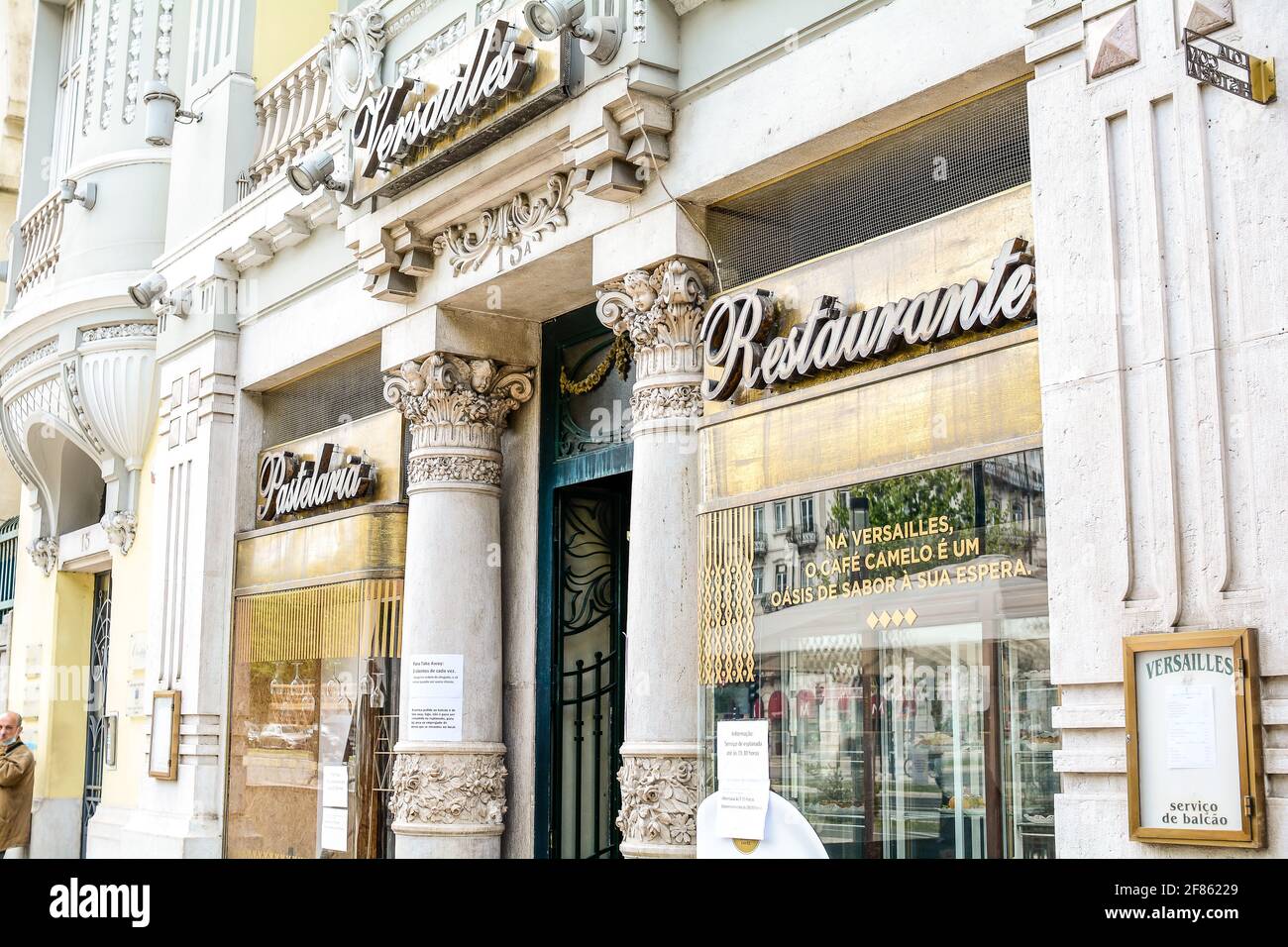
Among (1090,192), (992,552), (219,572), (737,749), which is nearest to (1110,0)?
(1090,192)

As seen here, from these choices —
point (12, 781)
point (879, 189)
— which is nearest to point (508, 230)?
point (879, 189)

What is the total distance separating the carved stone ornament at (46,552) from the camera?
57.9ft

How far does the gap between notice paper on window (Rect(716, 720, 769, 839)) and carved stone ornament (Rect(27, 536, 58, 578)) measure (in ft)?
39.3

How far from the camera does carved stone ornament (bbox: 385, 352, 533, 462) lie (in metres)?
11.0

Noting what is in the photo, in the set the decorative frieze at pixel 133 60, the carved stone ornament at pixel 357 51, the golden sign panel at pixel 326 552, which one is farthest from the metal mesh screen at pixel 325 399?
the decorative frieze at pixel 133 60

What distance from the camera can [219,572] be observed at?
13.5 metres

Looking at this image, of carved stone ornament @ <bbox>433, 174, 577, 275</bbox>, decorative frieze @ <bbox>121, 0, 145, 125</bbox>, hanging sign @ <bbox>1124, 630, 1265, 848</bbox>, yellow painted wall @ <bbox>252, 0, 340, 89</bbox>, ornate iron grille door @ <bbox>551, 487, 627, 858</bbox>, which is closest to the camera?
hanging sign @ <bbox>1124, 630, 1265, 848</bbox>

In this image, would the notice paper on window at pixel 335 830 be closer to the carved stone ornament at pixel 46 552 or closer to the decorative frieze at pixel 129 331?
the decorative frieze at pixel 129 331

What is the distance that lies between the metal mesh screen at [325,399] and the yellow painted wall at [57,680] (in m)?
5.33

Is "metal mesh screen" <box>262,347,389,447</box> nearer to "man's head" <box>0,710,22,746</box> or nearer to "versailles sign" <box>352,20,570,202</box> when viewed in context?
"versailles sign" <box>352,20,570,202</box>

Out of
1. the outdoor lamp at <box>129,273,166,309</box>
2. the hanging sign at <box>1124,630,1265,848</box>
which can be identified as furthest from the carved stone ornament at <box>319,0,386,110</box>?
the hanging sign at <box>1124,630,1265,848</box>

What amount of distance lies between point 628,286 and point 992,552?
3.19 m

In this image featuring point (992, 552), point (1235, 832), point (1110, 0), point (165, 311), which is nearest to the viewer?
point (1235, 832)
